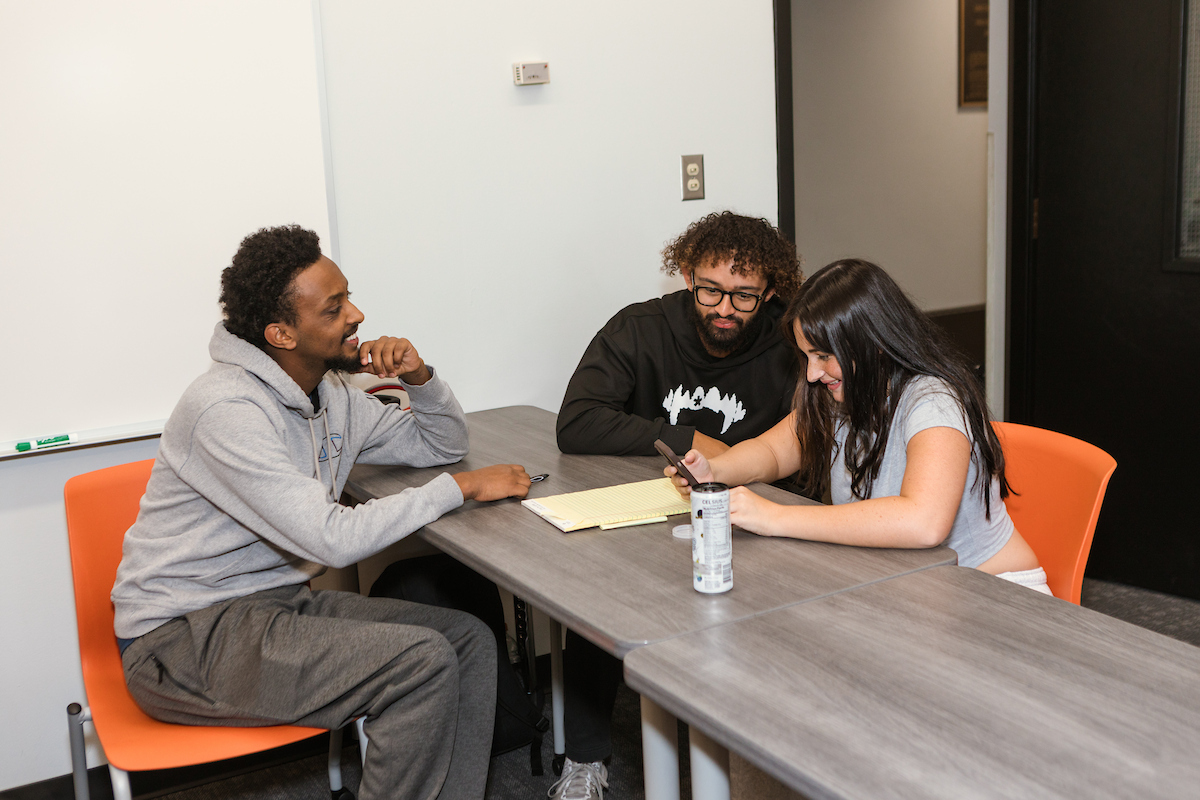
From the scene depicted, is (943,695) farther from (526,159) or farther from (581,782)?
(526,159)

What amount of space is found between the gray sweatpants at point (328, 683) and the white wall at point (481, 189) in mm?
726

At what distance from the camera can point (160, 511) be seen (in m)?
1.80

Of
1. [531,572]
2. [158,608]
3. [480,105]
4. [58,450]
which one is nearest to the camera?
[531,572]

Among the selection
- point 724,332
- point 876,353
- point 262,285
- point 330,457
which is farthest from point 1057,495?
point 262,285

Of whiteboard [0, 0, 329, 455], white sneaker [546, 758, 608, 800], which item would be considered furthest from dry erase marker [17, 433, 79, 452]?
white sneaker [546, 758, 608, 800]

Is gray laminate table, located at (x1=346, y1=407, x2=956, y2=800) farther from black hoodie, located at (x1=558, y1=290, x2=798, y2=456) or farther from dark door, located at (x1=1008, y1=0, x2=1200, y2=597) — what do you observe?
dark door, located at (x1=1008, y1=0, x2=1200, y2=597)

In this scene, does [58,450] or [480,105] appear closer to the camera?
[58,450]

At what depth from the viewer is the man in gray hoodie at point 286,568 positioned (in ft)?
5.38

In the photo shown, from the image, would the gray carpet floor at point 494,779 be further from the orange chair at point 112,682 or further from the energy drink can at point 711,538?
the energy drink can at point 711,538

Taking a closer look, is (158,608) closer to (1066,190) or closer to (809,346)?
(809,346)

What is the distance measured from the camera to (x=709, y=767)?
1347mm

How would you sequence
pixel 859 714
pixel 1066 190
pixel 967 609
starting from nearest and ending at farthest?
pixel 859 714 → pixel 967 609 → pixel 1066 190

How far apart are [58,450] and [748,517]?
1569mm

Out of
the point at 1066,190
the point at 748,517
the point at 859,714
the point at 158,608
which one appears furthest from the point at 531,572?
the point at 1066,190
